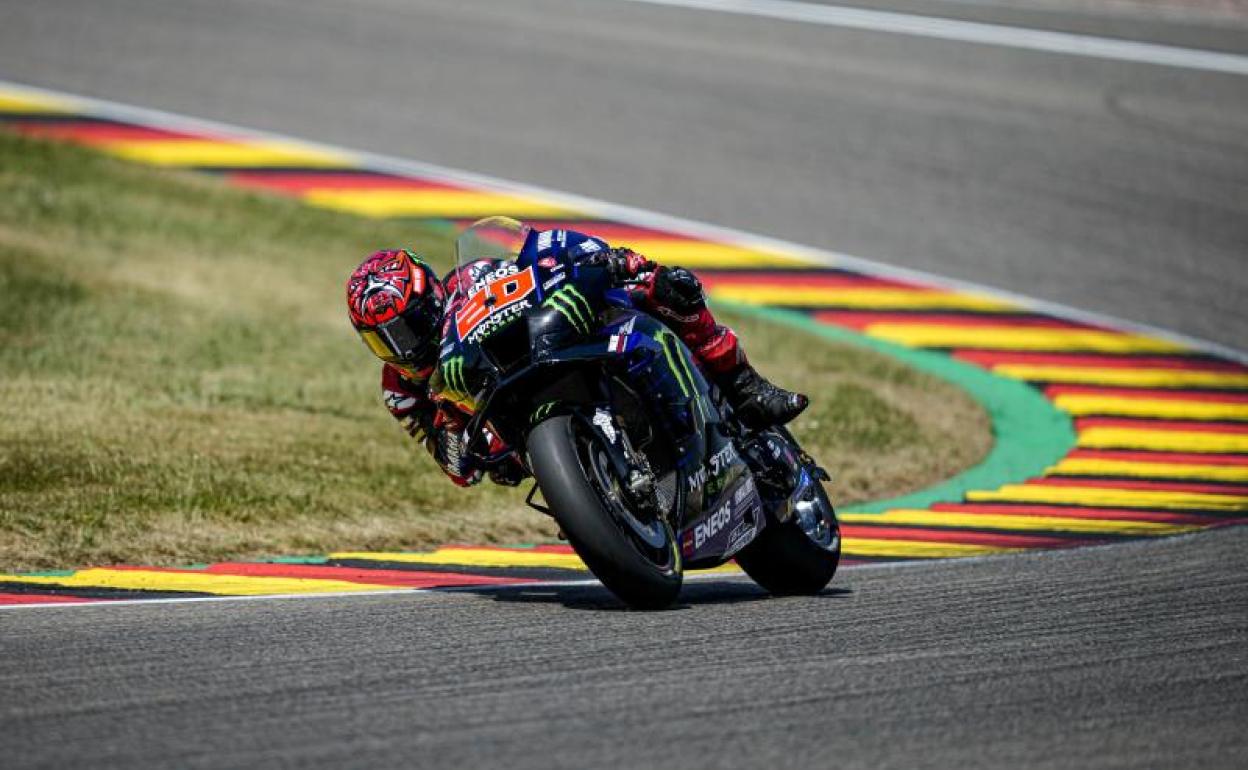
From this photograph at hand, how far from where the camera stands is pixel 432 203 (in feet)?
55.6

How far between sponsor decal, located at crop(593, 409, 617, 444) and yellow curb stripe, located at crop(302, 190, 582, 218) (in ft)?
33.5

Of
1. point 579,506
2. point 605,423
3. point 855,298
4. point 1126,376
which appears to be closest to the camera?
point 579,506

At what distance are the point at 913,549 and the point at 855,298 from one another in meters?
6.50

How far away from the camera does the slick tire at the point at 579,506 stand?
6.00m

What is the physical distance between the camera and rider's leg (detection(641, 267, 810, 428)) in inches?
274

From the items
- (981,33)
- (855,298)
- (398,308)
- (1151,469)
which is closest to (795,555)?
(398,308)

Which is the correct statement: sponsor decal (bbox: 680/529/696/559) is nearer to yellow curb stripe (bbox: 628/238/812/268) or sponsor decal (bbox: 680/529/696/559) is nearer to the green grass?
the green grass

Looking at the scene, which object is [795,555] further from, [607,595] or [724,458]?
[607,595]

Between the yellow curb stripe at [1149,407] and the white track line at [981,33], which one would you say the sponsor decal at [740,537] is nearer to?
the yellow curb stripe at [1149,407]

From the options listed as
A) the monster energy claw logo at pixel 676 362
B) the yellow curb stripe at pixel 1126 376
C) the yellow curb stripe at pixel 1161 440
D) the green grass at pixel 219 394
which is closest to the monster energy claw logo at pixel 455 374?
the monster energy claw logo at pixel 676 362

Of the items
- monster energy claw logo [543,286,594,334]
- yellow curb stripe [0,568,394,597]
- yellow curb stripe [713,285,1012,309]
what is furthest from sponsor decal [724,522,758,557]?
yellow curb stripe [713,285,1012,309]

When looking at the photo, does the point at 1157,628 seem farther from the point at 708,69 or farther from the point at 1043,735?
Answer: the point at 708,69

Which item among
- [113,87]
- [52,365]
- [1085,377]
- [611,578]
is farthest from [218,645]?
[113,87]

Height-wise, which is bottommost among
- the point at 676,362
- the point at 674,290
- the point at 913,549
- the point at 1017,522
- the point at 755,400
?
the point at 913,549
